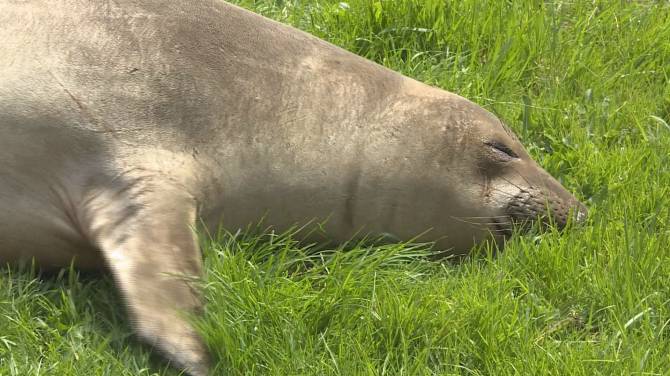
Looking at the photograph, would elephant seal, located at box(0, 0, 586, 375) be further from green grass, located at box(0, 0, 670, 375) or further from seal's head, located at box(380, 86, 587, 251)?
green grass, located at box(0, 0, 670, 375)

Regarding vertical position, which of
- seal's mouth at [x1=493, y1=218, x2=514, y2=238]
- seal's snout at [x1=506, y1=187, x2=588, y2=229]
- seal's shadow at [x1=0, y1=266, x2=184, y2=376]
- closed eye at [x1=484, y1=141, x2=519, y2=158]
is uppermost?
closed eye at [x1=484, y1=141, x2=519, y2=158]

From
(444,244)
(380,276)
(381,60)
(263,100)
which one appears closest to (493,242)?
(444,244)

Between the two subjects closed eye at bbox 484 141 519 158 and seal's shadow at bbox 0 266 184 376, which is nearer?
seal's shadow at bbox 0 266 184 376

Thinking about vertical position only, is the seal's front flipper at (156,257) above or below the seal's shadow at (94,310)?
above

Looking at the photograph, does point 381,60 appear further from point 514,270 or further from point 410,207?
point 514,270

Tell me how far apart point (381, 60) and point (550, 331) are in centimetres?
203

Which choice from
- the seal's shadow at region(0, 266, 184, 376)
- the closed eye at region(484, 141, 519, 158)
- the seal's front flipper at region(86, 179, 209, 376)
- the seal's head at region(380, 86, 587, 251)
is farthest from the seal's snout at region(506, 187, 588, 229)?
the seal's shadow at region(0, 266, 184, 376)

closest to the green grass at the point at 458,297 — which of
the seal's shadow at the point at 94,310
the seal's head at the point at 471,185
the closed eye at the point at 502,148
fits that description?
the seal's shadow at the point at 94,310

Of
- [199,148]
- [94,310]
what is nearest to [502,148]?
[199,148]

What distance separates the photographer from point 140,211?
402cm

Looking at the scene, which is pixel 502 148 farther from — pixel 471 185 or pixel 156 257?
pixel 156 257

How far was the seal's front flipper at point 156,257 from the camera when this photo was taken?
3.68m

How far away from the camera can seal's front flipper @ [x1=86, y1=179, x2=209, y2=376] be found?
3.68 m

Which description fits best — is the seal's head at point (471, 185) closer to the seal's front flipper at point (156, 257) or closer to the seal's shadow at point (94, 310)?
the seal's front flipper at point (156, 257)
